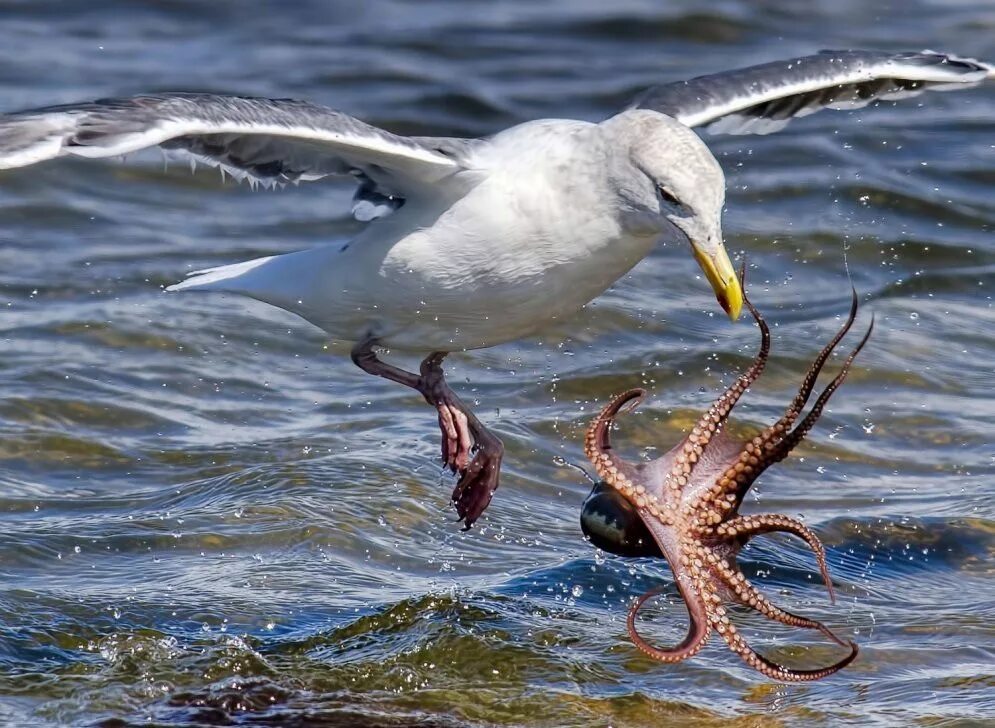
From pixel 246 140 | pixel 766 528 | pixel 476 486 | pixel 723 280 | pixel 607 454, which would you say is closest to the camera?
pixel 766 528

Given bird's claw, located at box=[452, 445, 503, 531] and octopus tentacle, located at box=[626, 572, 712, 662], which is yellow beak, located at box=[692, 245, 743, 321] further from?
bird's claw, located at box=[452, 445, 503, 531]

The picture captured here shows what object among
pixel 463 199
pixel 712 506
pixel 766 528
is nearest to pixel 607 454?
pixel 712 506

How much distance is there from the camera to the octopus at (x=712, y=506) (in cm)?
505

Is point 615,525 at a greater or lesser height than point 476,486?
greater

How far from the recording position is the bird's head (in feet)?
19.0

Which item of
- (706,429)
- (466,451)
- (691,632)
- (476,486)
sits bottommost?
(476,486)

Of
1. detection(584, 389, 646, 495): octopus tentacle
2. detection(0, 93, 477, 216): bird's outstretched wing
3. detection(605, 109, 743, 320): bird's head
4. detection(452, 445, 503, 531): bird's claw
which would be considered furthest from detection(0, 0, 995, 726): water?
detection(0, 93, 477, 216): bird's outstretched wing

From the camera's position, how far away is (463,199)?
21.2 feet

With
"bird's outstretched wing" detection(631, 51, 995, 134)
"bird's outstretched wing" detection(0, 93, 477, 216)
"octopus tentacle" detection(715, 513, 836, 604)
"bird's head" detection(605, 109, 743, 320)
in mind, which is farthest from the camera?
"bird's outstretched wing" detection(631, 51, 995, 134)

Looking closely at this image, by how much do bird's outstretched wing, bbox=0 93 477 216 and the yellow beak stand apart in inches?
42.2

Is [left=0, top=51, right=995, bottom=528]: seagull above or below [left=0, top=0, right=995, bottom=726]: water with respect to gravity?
above

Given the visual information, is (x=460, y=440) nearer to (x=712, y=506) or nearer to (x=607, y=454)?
(x=607, y=454)

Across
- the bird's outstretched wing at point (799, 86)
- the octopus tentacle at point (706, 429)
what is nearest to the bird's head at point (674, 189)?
the octopus tentacle at point (706, 429)

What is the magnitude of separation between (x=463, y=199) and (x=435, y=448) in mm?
1953
